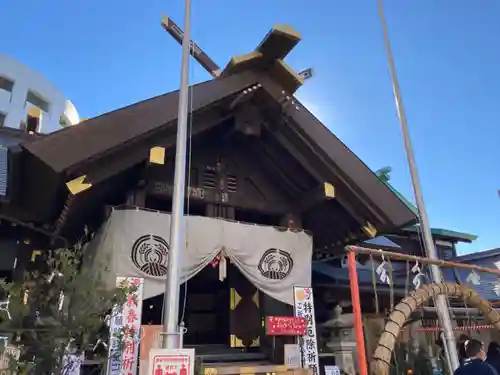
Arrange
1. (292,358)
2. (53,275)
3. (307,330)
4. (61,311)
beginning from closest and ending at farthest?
(61,311)
(53,275)
(292,358)
(307,330)

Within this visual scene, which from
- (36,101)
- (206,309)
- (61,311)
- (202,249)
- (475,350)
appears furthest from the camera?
(36,101)

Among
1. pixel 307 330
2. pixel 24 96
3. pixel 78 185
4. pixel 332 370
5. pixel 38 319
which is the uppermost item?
pixel 24 96

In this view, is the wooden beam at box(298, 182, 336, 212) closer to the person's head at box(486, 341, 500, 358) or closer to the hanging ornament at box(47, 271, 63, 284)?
the person's head at box(486, 341, 500, 358)

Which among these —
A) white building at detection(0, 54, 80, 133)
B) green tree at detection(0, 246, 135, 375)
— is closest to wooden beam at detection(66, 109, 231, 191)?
green tree at detection(0, 246, 135, 375)

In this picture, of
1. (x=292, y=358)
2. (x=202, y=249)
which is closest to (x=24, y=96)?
(x=202, y=249)

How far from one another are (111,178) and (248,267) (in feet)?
8.93

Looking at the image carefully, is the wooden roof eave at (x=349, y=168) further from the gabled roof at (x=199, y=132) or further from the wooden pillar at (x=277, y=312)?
the wooden pillar at (x=277, y=312)

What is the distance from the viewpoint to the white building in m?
37.8

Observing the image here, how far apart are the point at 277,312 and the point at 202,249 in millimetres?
2206

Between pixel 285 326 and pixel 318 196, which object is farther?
pixel 318 196

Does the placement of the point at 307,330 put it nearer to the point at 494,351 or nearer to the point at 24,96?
the point at 494,351

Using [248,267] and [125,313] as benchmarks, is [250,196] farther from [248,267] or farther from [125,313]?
[125,313]

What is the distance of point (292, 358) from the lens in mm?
7109

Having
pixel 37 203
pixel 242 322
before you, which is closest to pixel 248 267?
pixel 242 322
